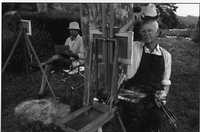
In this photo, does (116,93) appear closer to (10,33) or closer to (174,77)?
(174,77)

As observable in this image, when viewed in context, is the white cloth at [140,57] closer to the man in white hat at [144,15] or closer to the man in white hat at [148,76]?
the man in white hat at [148,76]

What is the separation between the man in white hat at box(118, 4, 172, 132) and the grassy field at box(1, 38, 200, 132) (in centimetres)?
9

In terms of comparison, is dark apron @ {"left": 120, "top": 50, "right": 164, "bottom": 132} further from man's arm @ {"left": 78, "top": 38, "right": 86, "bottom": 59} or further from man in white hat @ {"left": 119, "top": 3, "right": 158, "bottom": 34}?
man's arm @ {"left": 78, "top": 38, "right": 86, "bottom": 59}

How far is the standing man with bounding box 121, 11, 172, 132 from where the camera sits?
2.02 meters

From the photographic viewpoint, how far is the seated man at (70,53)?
231 cm

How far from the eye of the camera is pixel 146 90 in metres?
2.04

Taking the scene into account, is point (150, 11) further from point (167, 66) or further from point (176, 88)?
point (176, 88)

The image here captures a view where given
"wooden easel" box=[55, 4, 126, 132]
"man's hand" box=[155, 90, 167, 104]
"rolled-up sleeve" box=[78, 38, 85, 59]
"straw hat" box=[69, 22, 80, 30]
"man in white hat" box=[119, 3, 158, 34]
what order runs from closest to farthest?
"wooden easel" box=[55, 4, 126, 132] < "man in white hat" box=[119, 3, 158, 34] < "man's hand" box=[155, 90, 167, 104] < "rolled-up sleeve" box=[78, 38, 85, 59] < "straw hat" box=[69, 22, 80, 30]

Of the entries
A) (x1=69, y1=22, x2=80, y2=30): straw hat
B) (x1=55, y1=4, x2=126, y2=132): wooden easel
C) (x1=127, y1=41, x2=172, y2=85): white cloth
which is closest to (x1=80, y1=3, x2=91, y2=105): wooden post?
(x1=55, y1=4, x2=126, y2=132): wooden easel

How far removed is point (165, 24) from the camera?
2029 mm

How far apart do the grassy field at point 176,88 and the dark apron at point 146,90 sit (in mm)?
159

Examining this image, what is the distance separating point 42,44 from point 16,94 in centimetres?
64

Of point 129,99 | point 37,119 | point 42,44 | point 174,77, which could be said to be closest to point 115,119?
point 129,99

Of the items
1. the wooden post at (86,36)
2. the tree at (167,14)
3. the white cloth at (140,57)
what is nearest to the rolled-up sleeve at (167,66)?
the white cloth at (140,57)
